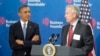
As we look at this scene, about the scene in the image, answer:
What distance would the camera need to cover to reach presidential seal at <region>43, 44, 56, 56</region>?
10.9 ft

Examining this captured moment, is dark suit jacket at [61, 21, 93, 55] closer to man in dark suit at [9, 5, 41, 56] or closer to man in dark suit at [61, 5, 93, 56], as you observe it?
man in dark suit at [61, 5, 93, 56]

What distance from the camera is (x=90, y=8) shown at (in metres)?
5.77

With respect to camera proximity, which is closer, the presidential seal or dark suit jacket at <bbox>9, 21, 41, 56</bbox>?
the presidential seal

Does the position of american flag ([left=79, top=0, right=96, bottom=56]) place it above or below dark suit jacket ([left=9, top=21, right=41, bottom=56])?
above

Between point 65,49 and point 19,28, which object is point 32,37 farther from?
point 65,49

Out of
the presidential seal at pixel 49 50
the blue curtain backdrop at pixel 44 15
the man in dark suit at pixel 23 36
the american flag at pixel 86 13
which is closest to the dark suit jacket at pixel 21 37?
the man in dark suit at pixel 23 36

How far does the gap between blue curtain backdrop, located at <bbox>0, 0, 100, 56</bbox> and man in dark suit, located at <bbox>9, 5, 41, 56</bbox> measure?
102 centimetres

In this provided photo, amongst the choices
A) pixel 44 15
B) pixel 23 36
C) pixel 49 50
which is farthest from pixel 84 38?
pixel 44 15

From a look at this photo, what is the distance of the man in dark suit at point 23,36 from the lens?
16.7ft

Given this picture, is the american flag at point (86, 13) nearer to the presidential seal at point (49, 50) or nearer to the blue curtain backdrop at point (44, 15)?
the blue curtain backdrop at point (44, 15)

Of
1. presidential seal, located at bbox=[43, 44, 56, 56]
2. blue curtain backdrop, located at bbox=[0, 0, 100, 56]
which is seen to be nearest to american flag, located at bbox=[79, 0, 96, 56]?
blue curtain backdrop, located at bbox=[0, 0, 100, 56]

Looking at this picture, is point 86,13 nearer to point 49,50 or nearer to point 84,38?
point 84,38

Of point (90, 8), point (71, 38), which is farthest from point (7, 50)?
point (71, 38)

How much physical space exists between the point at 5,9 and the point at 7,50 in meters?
0.95
